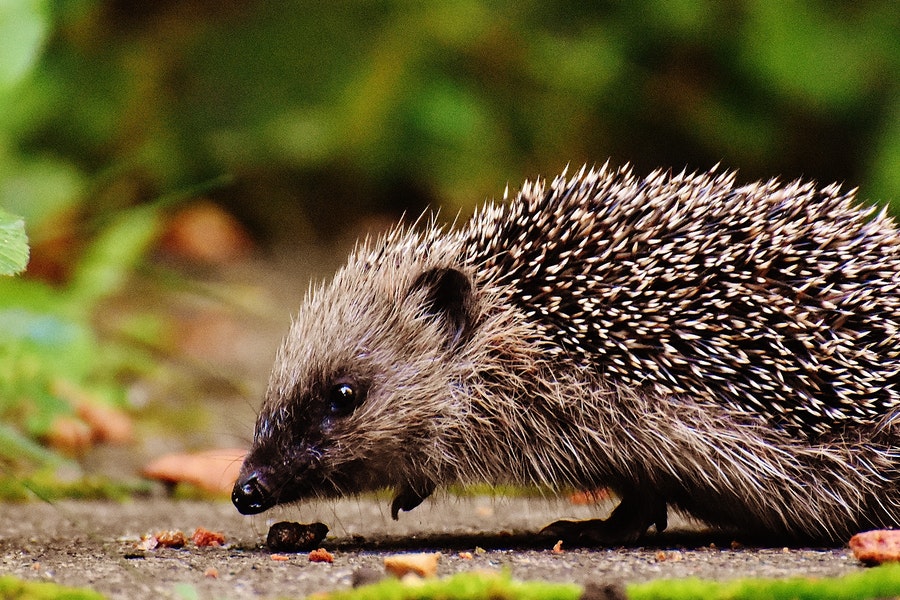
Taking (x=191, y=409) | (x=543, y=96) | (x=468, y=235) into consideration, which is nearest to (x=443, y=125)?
(x=543, y=96)

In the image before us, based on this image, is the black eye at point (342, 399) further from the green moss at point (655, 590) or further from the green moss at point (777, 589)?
the green moss at point (777, 589)

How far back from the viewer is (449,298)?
5809 millimetres

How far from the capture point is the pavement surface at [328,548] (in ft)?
13.9

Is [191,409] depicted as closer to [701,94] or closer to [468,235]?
[468,235]

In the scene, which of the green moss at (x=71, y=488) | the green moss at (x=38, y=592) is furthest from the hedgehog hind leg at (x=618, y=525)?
the green moss at (x=71, y=488)

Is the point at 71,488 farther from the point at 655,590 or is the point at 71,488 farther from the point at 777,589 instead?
the point at 777,589

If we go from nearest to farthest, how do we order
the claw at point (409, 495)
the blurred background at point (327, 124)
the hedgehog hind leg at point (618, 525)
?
the hedgehog hind leg at point (618, 525), the claw at point (409, 495), the blurred background at point (327, 124)

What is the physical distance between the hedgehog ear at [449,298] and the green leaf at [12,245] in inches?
76.6

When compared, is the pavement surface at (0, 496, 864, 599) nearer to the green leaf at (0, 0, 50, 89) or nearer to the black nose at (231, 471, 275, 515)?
the black nose at (231, 471, 275, 515)

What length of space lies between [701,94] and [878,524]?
10.7 m

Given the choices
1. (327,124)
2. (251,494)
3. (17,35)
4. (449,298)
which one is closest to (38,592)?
(251,494)

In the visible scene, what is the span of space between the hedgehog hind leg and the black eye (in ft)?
3.64

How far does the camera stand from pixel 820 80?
547 inches

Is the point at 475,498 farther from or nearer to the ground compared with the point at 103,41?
nearer to the ground
